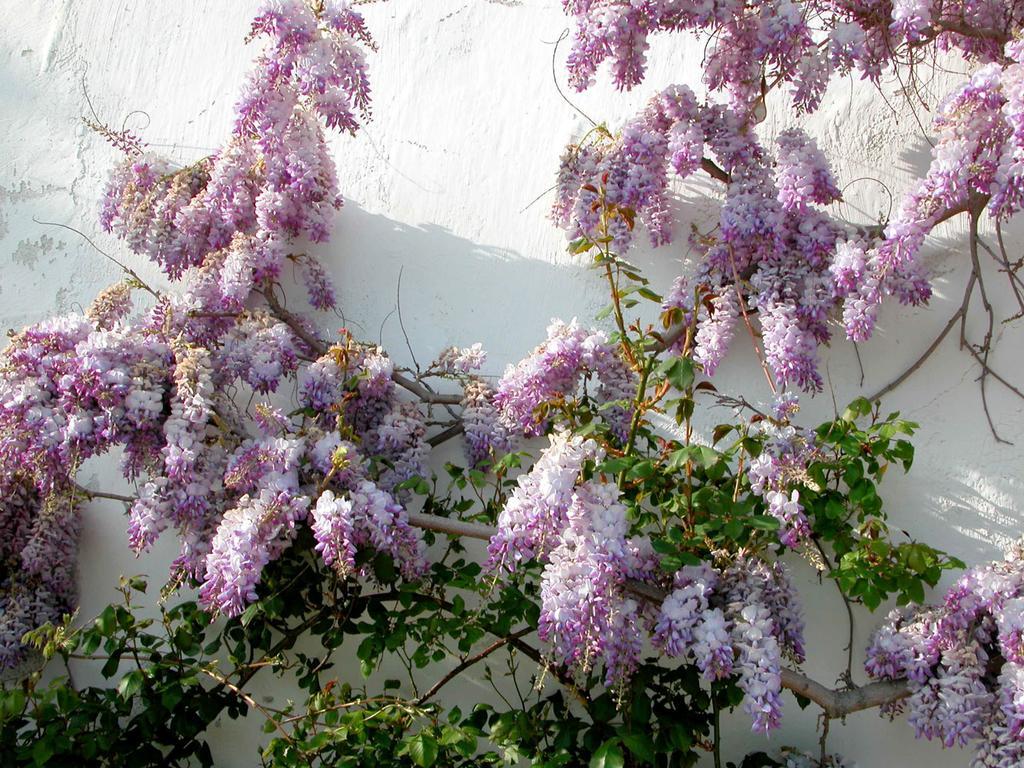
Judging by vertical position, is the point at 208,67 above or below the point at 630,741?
above

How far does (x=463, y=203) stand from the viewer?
235cm

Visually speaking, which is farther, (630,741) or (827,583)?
(827,583)

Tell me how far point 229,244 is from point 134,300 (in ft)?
1.10

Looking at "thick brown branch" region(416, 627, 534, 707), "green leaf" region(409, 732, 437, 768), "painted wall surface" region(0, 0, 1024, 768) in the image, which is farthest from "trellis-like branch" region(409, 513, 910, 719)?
"green leaf" region(409, 732, 437, 768)

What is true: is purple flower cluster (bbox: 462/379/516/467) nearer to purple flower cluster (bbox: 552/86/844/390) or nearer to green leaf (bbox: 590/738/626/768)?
purple flower cluster (bbox: 552/86/844/390)

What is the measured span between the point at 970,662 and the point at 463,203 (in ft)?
4.57

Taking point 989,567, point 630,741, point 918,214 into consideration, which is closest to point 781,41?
point 918,214

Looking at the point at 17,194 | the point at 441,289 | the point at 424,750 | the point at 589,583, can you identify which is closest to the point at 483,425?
the point at 441,289

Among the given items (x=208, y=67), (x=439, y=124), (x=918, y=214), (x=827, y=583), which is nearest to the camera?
(x=918, y=214)

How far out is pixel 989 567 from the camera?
1.78 metres

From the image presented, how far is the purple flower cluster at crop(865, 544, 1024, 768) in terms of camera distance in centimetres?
165

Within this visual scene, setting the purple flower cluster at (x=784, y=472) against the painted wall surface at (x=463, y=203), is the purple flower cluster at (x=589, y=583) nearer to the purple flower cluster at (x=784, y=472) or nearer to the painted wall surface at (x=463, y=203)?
the purple flower cluster at (x=784, y=472)

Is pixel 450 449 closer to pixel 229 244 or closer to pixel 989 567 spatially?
pixel 229 244

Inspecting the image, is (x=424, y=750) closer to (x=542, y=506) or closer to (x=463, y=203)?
(x=542, y=506)
